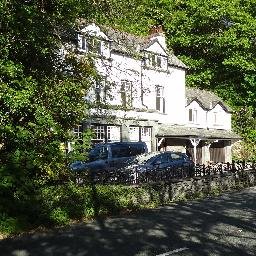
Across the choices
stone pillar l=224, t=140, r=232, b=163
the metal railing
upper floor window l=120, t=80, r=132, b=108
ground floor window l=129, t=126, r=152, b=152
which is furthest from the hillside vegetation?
stone pillar l=224, t=140, r=232, b=163

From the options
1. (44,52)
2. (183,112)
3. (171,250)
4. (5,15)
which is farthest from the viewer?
(183,112)

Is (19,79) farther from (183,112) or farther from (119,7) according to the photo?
(183,112)

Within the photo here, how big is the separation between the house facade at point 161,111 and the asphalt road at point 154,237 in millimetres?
14385

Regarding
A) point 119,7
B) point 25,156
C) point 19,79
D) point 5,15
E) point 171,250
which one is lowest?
point 171,250

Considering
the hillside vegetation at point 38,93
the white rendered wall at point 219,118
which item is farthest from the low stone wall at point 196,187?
the white rendered wall at point 219,118

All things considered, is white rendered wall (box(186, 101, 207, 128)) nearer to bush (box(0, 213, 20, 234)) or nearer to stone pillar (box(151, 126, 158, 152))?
stone pillar (box(151, 126, 158, 152))

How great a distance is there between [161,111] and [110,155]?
1381 centimetres

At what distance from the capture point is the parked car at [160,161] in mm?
22867

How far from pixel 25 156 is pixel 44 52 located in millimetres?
3513

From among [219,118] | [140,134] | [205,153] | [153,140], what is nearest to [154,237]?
→ [140,134]

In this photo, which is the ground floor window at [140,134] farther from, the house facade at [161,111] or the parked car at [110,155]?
the parked car at [110,155]

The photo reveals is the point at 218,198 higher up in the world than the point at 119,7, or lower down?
lower down

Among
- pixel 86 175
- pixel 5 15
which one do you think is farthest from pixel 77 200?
pixel 5 15

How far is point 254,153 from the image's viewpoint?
149 feet
